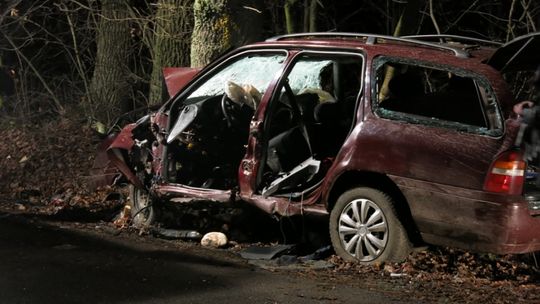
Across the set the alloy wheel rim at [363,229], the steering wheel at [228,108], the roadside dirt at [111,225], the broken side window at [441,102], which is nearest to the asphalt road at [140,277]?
the roadside dirt at [111,225]

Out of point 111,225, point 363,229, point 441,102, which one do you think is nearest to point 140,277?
point 363,229

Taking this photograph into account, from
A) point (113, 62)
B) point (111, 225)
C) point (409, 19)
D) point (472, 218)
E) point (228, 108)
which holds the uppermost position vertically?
point (409, 19)

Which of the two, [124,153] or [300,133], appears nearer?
[300,133]

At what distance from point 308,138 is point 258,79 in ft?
2.69

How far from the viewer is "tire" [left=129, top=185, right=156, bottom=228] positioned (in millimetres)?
7594

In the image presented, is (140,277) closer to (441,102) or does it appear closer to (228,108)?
(228,108)

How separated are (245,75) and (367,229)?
7.33 feet

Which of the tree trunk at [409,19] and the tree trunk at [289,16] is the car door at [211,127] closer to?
the tree trunk at [409,19]

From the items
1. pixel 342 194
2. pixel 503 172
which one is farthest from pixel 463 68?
pixel 342 194

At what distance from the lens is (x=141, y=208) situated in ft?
25.2

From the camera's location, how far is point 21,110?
12719mm

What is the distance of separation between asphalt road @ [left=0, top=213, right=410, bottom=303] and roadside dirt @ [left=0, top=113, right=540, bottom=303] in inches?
8.1

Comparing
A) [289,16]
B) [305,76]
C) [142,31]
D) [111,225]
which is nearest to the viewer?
[305,76]

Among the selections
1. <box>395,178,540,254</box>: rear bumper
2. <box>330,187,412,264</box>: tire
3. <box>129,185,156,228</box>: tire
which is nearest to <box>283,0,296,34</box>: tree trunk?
<box>129,185,156,228</box>: tire
